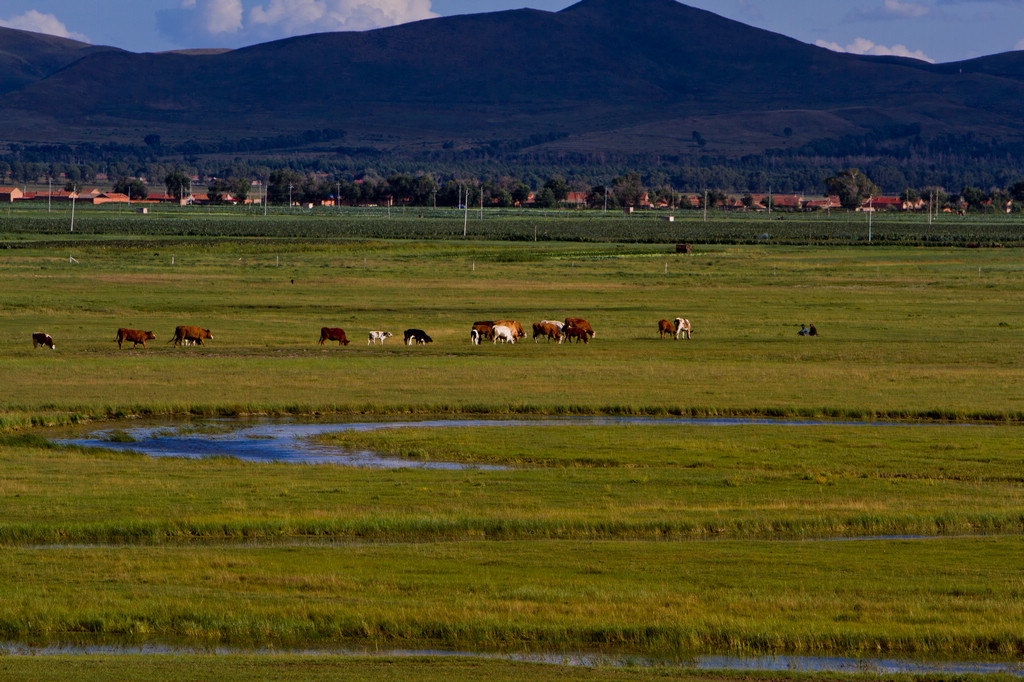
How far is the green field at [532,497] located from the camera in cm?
1739

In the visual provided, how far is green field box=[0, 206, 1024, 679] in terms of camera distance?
685 inches

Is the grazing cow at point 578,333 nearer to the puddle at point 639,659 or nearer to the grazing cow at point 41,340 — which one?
the grazing cow at point 41,340

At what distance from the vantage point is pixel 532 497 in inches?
1008

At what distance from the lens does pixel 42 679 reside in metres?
14.4

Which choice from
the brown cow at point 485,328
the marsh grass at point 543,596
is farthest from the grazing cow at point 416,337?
the marsh grass at point 543,596

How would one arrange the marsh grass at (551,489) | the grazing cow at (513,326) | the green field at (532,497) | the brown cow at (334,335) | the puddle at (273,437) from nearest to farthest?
the green field at (532,497), the marsh grass at (551,489), the puddle at (273,437), the brown cow at (334,335), the grazing cow at (513,326)

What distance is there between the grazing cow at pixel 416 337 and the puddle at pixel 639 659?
3631cm

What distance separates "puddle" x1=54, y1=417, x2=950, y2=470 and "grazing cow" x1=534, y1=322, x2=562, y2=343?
17952 millimetres

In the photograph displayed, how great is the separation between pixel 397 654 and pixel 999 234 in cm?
16382

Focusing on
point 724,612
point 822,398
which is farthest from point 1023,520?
point 822,398

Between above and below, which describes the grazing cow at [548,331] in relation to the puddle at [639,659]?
above

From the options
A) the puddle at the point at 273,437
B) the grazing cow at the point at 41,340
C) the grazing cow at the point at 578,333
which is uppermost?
the grazing cow at the point at 578,333

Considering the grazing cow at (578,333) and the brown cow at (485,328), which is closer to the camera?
the grazing cow at (578,333)

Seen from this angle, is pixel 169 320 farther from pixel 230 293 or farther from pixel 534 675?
pixel 534 675
